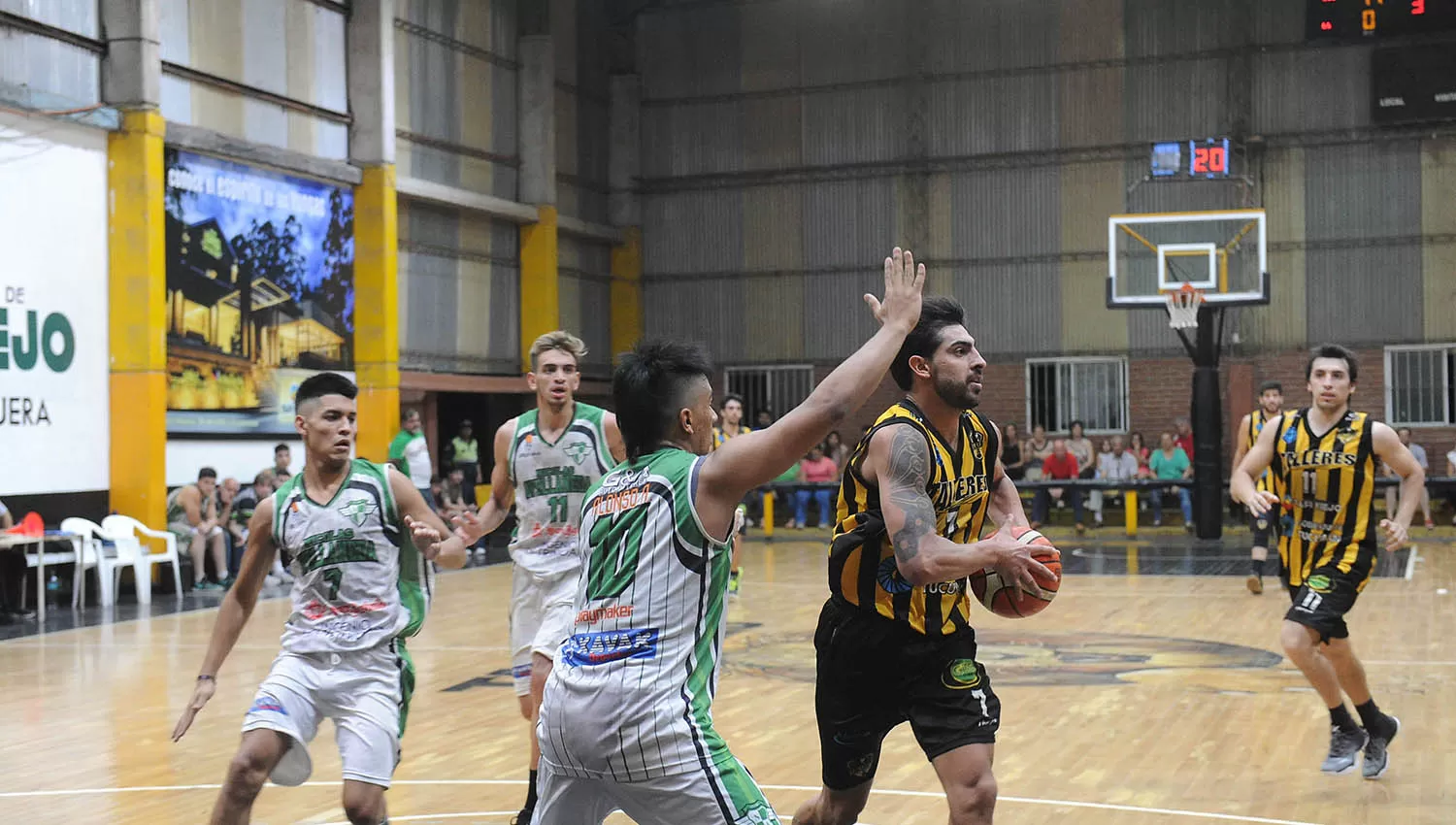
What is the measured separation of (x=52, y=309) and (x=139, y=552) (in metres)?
2.76

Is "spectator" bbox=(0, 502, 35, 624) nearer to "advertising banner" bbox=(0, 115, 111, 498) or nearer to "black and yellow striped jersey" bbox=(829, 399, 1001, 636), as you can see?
"advertising banner" bbox=(0, 115, 111, 498)

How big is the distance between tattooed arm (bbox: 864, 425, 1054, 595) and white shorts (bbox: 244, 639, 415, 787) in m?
1.75

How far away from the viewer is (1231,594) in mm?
14922

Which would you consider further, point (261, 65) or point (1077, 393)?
point (1077, 393)

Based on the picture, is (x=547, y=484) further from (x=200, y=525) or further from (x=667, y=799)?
(x=200, y=525)

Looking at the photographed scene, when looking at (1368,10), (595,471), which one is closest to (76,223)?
(595,471)

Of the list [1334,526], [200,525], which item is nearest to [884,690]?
Answer: [1334,526]

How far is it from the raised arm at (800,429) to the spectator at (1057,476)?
65.0ft

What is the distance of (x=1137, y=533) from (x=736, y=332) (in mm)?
8989

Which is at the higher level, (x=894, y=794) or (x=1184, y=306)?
(x=1184, y=306)

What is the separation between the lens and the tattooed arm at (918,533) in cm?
414

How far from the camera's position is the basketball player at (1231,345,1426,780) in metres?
6.98

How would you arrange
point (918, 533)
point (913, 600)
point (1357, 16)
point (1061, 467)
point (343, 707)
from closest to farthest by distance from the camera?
point (918, 533) < point (913, 600) < point (343, 707) < point (1357, 16) < point (1061, 467)

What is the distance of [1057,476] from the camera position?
2386 centimetres
